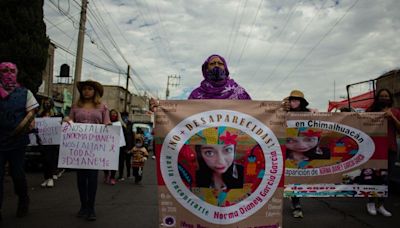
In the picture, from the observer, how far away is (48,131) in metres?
8.06

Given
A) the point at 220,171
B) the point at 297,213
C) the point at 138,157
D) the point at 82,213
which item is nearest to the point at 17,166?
the point at 82,213

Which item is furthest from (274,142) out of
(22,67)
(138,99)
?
(138,99)

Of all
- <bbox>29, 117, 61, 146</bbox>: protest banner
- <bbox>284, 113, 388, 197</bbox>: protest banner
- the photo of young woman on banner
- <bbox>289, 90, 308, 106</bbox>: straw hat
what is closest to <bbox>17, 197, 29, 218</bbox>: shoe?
the photo of young woman on banner

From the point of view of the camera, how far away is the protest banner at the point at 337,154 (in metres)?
5.63

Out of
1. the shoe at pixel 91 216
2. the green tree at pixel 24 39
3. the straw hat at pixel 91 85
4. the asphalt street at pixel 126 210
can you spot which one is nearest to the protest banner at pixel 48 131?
the asphalt street at pixel 126 210

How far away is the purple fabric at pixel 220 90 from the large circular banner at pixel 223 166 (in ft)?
1.76

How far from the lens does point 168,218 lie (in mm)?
3186

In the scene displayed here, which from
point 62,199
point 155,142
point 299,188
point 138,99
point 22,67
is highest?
point 138,99

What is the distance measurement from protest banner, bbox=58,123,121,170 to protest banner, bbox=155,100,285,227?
208cm

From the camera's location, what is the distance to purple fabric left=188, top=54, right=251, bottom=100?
3.71 m

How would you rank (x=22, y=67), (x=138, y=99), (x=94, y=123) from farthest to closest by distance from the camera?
1. (x=138, y=99)
2. (x=22, y=67)
3. (x=94, y=123)

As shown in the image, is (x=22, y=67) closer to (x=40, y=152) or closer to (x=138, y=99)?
(x=40, y=152)

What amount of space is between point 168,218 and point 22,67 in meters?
10.1

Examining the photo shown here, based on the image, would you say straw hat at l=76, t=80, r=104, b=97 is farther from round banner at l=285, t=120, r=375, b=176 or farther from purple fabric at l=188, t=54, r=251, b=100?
round banner at l=285, t=120, r=375, b=176
